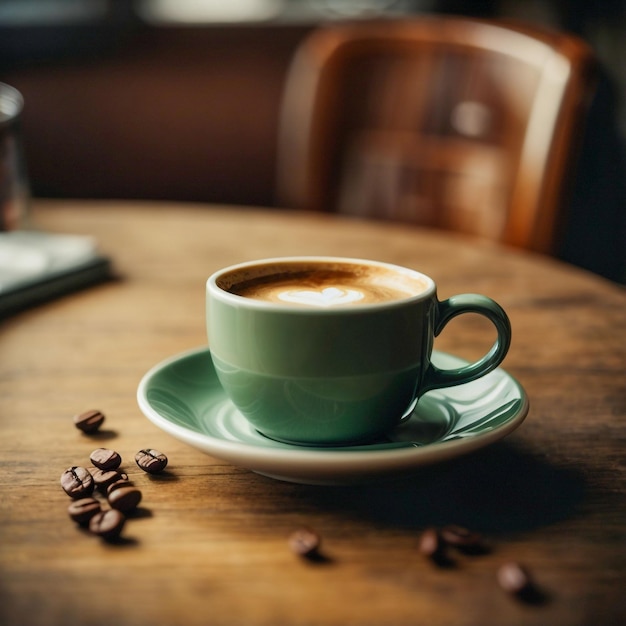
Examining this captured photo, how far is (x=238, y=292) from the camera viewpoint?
0.59 meters

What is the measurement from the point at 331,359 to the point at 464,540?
14cm

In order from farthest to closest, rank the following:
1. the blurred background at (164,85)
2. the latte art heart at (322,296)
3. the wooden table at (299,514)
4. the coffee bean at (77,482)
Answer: the blurred background at (164,85)
the latte art heart at (322,296)
the coffee bean at (77,482)
the wooden table at (299,514)

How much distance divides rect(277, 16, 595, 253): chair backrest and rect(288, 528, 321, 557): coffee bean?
3.24 ft

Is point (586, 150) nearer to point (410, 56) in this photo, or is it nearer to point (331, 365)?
point (410, 56)

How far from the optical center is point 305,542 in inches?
16.5

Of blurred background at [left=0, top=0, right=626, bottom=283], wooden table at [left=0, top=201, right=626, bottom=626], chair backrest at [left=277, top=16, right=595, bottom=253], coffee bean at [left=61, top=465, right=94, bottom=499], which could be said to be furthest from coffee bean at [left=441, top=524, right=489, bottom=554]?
blurred background at [left=0, top=0, right=626, bottom=283]

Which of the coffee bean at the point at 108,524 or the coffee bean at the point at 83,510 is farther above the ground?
the coffee bean at the point at 108,524

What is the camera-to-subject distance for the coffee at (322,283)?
59cm

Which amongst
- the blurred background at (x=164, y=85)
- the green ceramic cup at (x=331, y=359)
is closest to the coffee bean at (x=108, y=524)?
the green ceramic cup at (x=331, y=359)

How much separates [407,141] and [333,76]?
20 cm

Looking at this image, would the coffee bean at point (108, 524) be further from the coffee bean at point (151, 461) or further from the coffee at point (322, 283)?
the coffee at point (322, 283)

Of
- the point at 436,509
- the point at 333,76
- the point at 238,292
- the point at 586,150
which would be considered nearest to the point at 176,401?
the point at 238,292

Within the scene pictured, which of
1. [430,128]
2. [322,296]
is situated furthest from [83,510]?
[430,128]

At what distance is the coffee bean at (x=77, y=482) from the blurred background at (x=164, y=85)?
212cm
